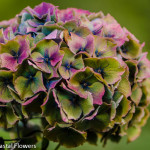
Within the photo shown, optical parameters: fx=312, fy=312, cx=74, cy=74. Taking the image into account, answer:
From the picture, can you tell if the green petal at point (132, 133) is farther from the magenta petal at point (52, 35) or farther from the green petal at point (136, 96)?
the magenta petal at point (52, 35)

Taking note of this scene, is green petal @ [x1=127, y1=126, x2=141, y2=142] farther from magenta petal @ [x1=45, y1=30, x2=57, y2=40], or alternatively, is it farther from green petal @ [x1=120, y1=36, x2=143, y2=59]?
magenta petal @ [x1=45, y1=30, x2=57, y2=40]

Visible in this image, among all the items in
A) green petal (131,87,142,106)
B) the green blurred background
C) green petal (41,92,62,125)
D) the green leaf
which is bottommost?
the green leaf

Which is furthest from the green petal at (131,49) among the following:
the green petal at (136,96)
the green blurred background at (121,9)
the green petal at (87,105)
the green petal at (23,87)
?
the green blurred background at (121,9)

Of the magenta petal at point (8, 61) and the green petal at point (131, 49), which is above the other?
the green petal at point (131, 49)

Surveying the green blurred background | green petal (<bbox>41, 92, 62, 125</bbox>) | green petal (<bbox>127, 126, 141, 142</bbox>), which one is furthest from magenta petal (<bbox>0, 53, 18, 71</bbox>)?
the green blurred background

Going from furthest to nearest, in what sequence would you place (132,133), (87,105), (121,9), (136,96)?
(121,9)
(132,133)
(136,96)
(87,105)

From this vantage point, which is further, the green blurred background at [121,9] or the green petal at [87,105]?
the green blurred background at [121,9]

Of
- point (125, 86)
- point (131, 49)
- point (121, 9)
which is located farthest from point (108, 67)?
point (121, 9)

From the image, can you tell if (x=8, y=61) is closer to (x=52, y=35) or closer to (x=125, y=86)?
(x=52, y=35)

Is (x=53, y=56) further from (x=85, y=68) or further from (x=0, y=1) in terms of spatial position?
(x=0, y=1)

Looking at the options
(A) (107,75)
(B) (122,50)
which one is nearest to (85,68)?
(A) (107,75)

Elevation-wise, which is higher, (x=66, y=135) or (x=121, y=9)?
(x=121, y=9)
